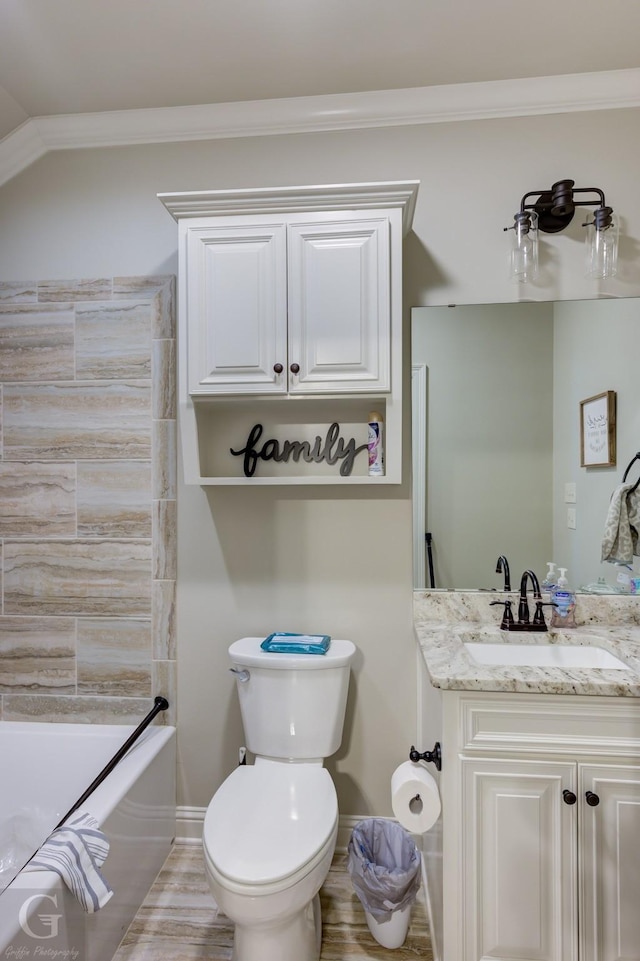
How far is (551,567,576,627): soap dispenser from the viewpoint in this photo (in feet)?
5.74

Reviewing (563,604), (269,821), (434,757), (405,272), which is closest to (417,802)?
(434,757)

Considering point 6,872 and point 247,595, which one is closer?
point 6,872

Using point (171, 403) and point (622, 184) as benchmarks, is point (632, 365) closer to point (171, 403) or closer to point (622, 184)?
point (622, 184)

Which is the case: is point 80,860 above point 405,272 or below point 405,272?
below

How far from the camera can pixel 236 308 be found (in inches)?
68.7

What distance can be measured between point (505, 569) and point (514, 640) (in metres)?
0.26

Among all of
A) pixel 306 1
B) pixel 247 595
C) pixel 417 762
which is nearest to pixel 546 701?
pixel 417 762

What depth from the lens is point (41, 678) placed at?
6.70ft

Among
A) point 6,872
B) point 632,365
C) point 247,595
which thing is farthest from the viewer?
point 247,595

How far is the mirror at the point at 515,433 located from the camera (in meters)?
1.81

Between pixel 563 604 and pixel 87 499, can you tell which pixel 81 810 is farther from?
pixel 563 604

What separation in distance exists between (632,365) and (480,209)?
76 centimetres
